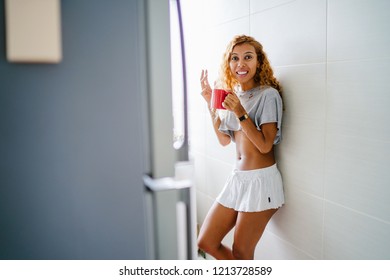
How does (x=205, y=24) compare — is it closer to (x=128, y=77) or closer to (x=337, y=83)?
(x=337, y=83)

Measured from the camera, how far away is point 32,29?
0.37 m

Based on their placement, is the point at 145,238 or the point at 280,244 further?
the point at 280,244

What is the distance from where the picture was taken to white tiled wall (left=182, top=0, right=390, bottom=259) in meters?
1.10

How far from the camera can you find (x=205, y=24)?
208 cm

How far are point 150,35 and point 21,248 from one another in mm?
334

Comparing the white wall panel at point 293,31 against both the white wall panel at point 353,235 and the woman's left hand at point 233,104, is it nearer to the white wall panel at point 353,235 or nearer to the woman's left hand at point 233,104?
the woman's left hand at point 233,104

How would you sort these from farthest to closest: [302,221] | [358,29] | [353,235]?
[302,221] < [353,235] < [358,29]

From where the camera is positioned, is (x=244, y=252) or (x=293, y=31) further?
(x=244, y=252)

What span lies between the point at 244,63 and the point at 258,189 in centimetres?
58

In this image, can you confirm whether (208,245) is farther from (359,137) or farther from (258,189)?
(359,137)

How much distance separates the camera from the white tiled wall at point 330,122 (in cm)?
110

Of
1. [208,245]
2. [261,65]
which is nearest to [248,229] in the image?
[208,245]

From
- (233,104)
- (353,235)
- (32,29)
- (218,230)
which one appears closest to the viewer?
(32,29)

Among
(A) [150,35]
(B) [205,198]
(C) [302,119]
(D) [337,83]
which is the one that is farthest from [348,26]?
(B) [205,198]
